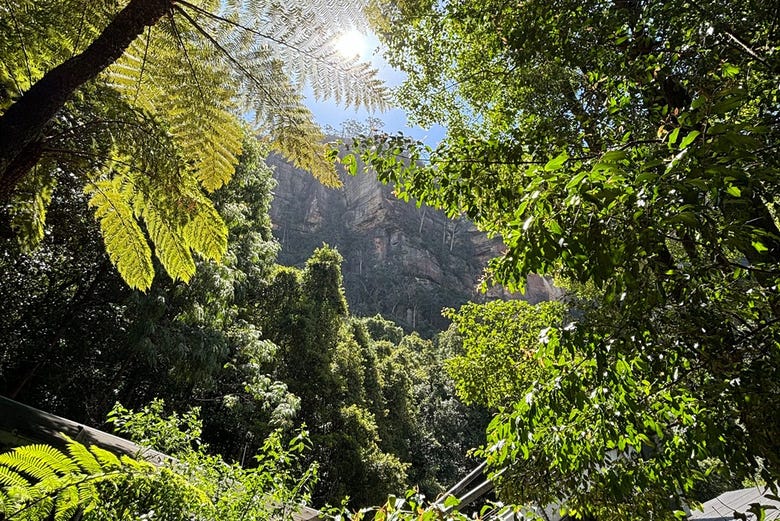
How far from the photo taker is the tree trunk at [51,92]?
154 centimetres

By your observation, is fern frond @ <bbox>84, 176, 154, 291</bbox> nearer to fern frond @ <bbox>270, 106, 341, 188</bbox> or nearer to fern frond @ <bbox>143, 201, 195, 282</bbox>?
fern frond @ <bbox>143, 201, 195, 282</bbox>

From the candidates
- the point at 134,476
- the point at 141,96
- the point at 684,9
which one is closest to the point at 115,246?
the point at 141,96

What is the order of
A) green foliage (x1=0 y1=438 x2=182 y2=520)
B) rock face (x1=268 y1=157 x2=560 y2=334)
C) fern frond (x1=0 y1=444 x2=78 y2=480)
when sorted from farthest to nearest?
rock face (x1=268 y1=157 x2=560 y2=334) < fern frond (x1=0 y1=444 x2=78 y2=480) < green foliage (x1=0 y1=438 x2=182 y2=520)

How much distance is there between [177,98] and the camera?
99.6 inches

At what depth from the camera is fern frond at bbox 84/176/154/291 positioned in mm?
2463

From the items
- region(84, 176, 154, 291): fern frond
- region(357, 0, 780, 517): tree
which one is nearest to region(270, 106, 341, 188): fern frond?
region(357, 0, 780, 517): tree

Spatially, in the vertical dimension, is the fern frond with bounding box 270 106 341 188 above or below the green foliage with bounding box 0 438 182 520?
above

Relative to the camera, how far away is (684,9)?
6.92ft

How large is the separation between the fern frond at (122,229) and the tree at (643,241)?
1.55 metres

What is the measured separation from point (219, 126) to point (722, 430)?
10.2 feet

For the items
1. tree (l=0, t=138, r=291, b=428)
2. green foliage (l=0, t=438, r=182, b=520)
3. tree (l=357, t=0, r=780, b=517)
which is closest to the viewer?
tree (l=357, t=0, r=780, b=517)

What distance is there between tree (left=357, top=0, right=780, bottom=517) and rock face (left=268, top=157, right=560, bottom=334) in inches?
1818

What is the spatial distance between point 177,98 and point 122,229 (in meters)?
0.91

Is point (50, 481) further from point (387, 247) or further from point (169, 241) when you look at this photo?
point (387, 247)
